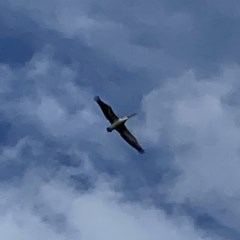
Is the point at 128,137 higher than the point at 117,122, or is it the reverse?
the point at 117,122

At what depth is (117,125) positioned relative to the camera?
8012 cm

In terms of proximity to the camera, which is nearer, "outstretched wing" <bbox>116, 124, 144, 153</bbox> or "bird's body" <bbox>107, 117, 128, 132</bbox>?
"bird's body" <bbox>107, 117, 128, 132</bbox>

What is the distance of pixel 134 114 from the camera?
254ft

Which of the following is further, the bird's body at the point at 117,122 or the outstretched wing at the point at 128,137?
the outstretched wing at the point at 128,137

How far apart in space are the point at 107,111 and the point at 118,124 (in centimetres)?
293

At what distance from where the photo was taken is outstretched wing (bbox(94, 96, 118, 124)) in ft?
258

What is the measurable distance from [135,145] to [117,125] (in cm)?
464

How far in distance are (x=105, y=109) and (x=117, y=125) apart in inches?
136

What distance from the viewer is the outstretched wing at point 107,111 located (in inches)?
3095

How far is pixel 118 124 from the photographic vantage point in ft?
263

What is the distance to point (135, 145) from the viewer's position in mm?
81062

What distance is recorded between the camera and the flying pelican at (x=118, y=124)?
78.8 m

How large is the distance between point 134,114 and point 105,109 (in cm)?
511

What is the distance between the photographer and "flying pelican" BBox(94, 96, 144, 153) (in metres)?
78.8
